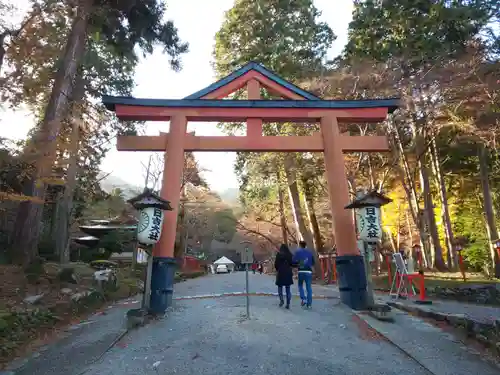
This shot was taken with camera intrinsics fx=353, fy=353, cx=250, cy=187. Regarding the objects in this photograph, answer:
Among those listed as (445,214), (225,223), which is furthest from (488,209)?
(225,223)

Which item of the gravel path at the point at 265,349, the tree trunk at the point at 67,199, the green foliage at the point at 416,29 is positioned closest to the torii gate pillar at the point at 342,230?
the gravel path at the point at 265,349

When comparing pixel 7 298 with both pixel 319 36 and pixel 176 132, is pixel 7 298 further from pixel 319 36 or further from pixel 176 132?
pixel 319 36

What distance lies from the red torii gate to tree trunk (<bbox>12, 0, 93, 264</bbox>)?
1553mm

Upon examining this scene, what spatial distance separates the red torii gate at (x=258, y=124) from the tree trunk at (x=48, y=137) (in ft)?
5.09

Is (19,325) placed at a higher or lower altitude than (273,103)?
lower

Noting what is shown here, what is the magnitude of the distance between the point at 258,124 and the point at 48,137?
5001mm

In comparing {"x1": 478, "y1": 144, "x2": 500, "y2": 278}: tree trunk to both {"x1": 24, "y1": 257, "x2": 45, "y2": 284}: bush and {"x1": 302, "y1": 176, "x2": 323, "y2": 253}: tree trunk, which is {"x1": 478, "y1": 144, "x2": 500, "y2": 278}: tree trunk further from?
{"x1": 24, "y1": 257, "x2": 45, "y2": 284}: bush

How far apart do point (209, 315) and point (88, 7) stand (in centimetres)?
880

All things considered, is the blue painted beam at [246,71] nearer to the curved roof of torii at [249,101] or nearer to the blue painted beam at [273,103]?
the curved roof of torii at [249,101]

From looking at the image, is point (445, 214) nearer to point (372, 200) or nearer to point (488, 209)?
point (488, 209)

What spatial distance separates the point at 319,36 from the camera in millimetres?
16984

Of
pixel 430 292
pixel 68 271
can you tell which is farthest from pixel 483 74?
pixel 68 271

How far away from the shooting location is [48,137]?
326 inches

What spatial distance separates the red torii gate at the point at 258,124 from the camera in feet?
26.7
